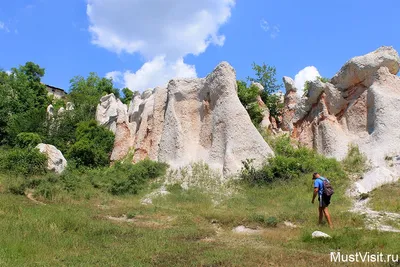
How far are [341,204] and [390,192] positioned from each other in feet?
5.75

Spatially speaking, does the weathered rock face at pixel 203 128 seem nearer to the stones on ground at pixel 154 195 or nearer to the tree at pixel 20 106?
the stones on ground at pixel 154 195

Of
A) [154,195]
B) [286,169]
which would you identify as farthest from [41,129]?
[286,169]

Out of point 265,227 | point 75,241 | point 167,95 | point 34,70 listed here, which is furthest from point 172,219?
point 34,70

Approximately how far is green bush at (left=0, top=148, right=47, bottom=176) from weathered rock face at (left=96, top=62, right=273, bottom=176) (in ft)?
15.2

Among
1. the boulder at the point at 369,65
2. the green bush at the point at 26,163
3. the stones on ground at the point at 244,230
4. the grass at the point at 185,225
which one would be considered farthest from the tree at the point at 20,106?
the stones on ground at the point at 244,230

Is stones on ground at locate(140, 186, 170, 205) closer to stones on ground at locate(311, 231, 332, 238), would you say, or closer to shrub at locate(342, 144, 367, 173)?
shrub at locate(342, 144, 367, 173)

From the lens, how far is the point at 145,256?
7.10 metres

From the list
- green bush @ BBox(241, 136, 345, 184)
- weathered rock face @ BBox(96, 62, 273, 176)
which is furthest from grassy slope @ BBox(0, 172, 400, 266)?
weathered rock face @ BBox(96, 62, 273, 176)

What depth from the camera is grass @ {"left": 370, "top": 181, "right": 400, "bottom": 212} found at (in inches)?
494

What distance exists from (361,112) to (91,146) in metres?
13.4

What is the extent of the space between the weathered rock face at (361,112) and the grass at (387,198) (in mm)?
1154

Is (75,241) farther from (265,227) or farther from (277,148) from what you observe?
(277,148)

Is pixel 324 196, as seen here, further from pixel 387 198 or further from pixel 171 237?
pixel 387 198

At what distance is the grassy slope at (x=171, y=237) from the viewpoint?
22.6 ft
